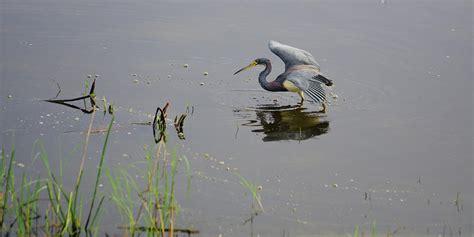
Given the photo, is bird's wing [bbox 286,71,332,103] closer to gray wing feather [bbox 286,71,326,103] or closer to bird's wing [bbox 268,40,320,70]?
gray wing feather [bbox 286,71,326,103]

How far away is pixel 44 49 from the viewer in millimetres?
8844

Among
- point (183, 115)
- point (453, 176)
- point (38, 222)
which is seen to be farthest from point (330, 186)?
point (38, 222)

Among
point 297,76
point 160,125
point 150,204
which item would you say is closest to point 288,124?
point 297,76

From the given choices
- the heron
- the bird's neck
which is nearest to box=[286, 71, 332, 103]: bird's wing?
the heron

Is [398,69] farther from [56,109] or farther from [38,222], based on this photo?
[38,222]

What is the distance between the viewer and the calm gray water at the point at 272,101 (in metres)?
5.39

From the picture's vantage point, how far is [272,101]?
793cm

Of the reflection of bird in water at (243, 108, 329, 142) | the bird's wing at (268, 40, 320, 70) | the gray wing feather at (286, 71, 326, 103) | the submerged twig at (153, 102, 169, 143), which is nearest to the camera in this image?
the submerged twig at (153, 102, 169, 143)

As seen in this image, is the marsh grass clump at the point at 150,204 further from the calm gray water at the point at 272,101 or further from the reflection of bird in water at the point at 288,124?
the reflection of bird in water at the point at 288,124

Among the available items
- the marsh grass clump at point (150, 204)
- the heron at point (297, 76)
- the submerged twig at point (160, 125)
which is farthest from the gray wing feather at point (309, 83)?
the marsh grass clump at point (150, 204)

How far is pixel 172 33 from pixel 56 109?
2858 millimetres

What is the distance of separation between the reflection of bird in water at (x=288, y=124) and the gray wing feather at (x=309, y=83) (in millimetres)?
155

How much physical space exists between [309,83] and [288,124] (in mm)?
692

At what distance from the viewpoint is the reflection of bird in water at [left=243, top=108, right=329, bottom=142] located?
6836mm
